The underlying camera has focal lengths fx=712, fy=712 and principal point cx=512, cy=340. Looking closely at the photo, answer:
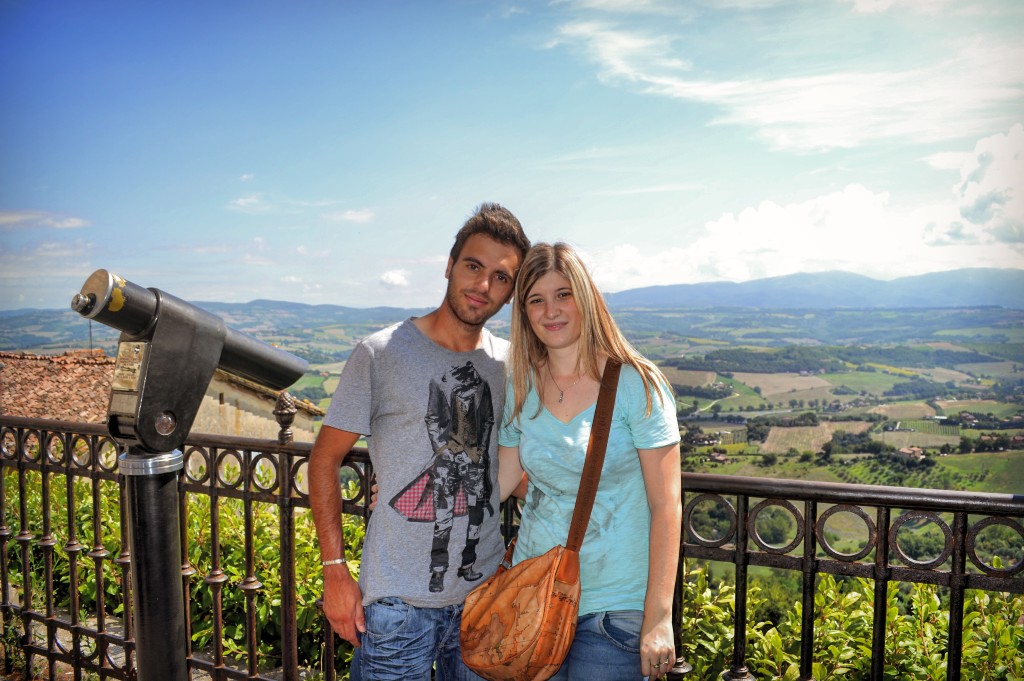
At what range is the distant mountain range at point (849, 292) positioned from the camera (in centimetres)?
5806

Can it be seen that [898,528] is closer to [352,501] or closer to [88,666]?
[352,501]

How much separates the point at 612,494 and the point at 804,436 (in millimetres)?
34725

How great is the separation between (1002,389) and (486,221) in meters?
49.8

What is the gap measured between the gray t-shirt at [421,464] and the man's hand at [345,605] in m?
0.04

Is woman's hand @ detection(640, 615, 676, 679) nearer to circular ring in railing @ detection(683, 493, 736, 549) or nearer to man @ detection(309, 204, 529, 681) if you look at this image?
circular ring in railing @ detection(683, 493, 736, 549)

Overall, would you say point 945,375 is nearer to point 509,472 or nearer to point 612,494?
point 509,472

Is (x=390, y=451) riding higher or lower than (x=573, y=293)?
lower

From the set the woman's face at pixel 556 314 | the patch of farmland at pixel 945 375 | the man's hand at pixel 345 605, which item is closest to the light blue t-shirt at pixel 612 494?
the woman's face at pixel 556 314

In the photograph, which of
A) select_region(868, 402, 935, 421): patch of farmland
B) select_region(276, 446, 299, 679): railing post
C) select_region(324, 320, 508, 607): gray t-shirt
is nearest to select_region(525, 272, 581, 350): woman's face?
select_region(324, 320, 508, 607): gray t-shirt

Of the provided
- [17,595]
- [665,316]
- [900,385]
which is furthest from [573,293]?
[665,316]

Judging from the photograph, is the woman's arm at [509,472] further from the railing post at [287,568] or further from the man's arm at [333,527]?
the railing post at [287,568]

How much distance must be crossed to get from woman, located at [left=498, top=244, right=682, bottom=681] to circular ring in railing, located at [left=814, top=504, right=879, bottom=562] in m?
0.47

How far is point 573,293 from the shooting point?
→ 1943 millimetres

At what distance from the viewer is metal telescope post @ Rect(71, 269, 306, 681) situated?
6.16 feet
